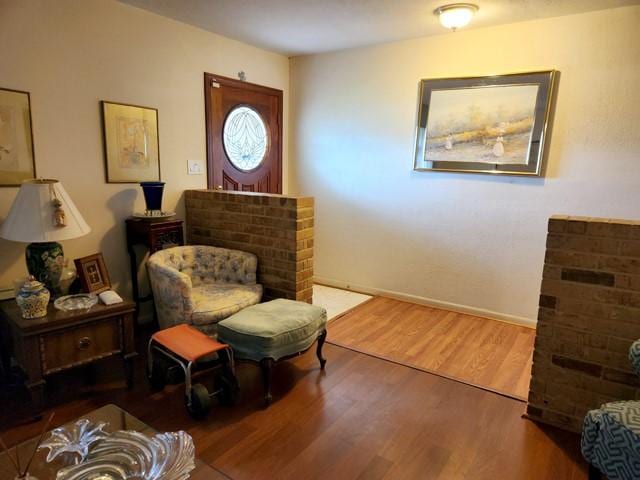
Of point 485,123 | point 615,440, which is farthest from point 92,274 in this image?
point 485,123

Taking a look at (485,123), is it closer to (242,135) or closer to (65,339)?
(242,135)

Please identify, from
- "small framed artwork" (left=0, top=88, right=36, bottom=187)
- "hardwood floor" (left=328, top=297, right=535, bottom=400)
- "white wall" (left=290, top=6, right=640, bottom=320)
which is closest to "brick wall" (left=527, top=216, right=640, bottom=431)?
"hardwood floor" (left=328, top=297, right=535, bottom=400)

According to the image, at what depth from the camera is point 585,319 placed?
6.46 ft

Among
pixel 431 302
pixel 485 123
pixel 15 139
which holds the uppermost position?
pixel 485 123

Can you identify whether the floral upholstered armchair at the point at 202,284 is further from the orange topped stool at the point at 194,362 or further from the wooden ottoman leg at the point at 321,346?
the wooden ottoman leg at the point at 321,346

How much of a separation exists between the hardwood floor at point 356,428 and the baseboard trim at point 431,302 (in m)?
1.25

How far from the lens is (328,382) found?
2482 millimetres

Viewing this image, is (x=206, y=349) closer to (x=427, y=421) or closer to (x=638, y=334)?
(x=427, y=421)

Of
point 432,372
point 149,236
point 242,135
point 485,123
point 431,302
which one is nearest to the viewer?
point 432,372

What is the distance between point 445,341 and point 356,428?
130 cm

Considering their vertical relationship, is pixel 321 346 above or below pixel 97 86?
below

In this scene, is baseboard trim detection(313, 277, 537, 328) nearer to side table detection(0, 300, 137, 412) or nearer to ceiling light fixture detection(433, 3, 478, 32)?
ceiling light fixture detection(433, 3, 478, 32)

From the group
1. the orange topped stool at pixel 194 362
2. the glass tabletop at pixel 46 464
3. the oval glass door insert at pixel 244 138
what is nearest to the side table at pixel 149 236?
the orange topped stool at pixel 194 362

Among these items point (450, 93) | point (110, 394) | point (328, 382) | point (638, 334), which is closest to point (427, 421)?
point (328, 382)
